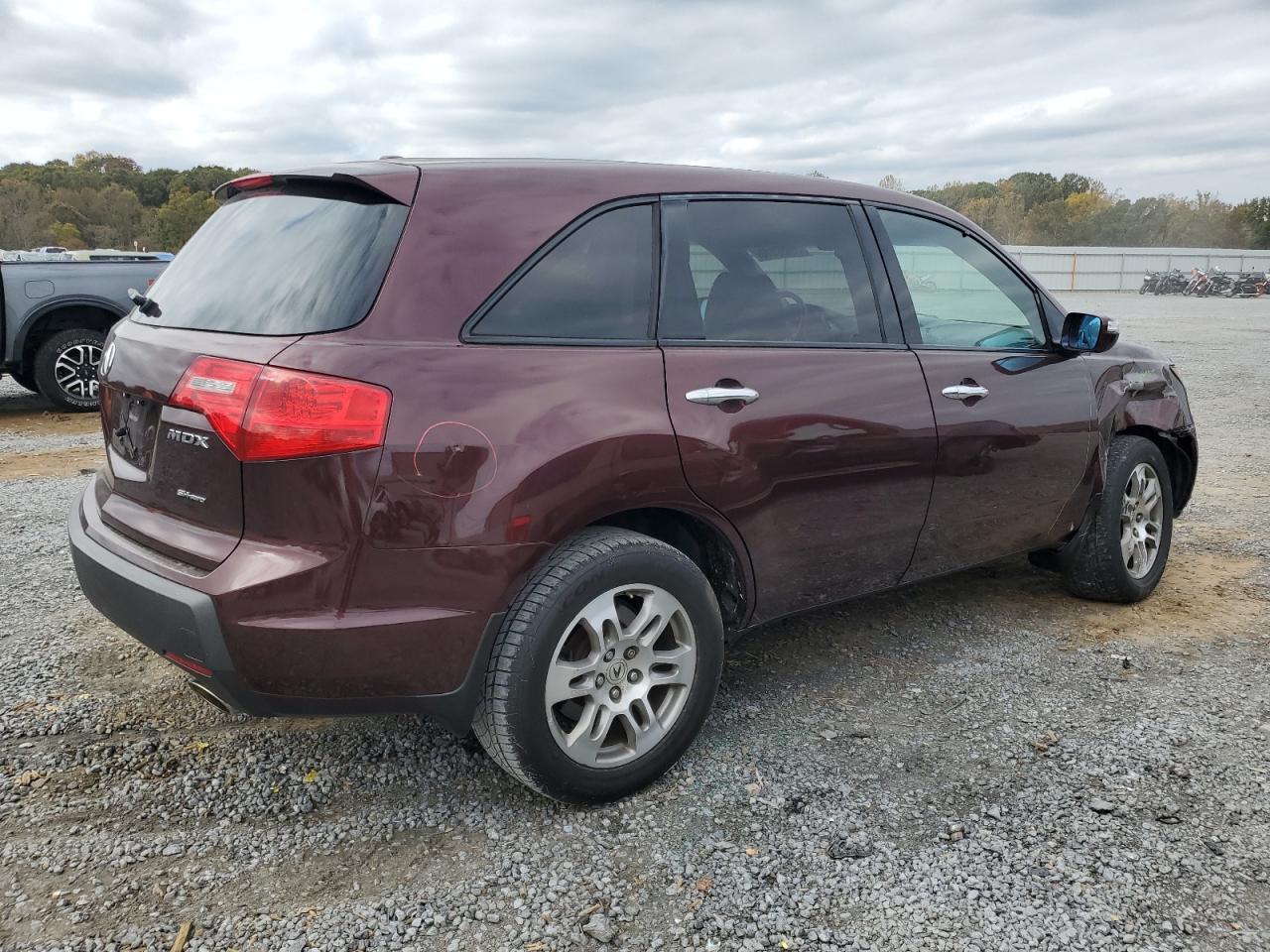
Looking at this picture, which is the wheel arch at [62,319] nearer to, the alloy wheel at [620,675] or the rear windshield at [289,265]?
the rear windshield at [289,265]

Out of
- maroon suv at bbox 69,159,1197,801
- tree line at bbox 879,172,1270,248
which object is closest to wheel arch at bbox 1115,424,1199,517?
maroon suv at bbox 69,159,1197,801

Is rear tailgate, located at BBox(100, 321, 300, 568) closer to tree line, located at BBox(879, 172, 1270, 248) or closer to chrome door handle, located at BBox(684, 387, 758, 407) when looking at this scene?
chrome door handle, located at BBox(684, 387, 758, 407)

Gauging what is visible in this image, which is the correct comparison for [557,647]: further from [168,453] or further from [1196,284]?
[1196,284]

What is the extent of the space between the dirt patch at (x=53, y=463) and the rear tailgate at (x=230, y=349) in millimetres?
4698

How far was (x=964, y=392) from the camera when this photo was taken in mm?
3506

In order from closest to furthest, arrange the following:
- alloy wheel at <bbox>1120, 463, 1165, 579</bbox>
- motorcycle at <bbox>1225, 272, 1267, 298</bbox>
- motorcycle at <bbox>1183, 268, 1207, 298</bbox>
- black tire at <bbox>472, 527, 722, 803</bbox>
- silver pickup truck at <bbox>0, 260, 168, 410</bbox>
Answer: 1. black tire at <bbox>472, 527, 722, 803</bbox>
2. alloy wheel at <bbox>1120, 463, 1165, 579</bbox>
3. silver pickup truck at <bbox>0, 260, 168, 410</bbox>
4. motorcycle at <bbox>1225, 272, 1267, 298</bbox>
5. motorcycle at <bbox>1183, 268, 1207, 298</bbox>

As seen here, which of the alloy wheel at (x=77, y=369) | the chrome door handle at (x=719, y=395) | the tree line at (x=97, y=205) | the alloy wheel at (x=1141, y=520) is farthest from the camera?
the tree line at (x=97, y=205)

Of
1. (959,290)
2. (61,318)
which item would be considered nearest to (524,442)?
(959,290)

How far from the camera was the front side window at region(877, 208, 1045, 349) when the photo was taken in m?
3.55

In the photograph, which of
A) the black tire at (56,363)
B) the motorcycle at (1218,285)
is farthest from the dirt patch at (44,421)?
the motorcycle at (1218,285)

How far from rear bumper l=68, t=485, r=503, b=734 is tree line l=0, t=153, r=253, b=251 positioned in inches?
1801

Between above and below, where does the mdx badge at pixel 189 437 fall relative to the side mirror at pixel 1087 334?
below

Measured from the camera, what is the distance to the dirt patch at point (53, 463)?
272 inches

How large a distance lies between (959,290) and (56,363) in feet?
27.7
